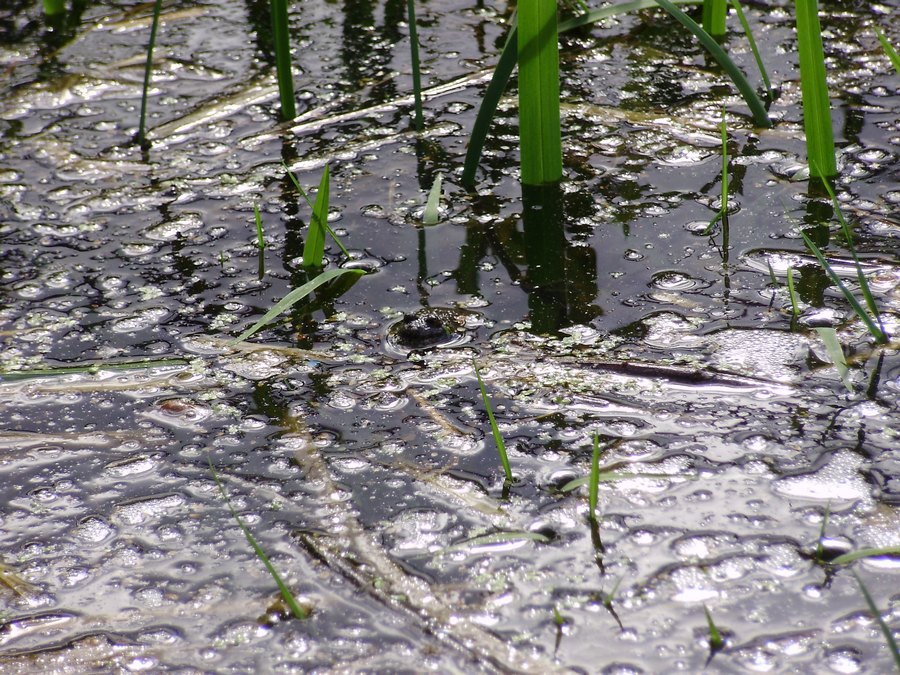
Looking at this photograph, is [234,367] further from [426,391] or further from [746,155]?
[746,155]

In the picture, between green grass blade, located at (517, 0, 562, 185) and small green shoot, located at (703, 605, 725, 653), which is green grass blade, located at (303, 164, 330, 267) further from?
small green shoot, located at (703, 605, 725, 653)

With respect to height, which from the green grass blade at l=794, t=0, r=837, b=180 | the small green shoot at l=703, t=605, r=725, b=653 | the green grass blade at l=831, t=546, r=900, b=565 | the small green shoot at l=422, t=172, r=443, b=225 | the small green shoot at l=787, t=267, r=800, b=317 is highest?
the green grass blade at l=794, t=0, r=837, b=180

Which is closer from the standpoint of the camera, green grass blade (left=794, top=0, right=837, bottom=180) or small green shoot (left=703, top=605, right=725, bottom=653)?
small green shoot (left=703, top=605, right=725, bottom=653)

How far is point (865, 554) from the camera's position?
104cm

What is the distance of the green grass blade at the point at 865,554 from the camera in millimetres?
1041

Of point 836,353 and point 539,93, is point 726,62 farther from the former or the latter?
point 836,353

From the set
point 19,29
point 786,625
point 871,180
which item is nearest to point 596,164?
point 871,180

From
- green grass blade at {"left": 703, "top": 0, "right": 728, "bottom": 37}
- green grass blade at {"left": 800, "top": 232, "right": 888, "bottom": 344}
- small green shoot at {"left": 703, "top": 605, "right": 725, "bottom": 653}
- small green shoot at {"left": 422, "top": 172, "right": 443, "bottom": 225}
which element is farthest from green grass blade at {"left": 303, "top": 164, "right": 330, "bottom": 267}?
green grass blade at {"left": 703, "top": 0, "right": 728, "bottom": 37}

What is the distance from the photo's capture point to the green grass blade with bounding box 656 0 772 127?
1.73 metres

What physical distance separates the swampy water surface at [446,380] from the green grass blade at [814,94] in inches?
3.1

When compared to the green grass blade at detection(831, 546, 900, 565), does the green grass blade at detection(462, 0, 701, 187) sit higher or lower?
higher

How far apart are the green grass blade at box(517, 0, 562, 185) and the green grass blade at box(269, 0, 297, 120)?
0.61 m

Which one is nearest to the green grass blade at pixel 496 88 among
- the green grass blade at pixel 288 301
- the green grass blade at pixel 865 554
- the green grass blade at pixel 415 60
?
the green grass blade at pixel 415 60

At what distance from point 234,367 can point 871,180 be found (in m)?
1.29
